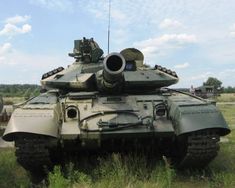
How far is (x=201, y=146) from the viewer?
906 cm

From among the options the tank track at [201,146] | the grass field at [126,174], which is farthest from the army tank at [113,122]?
the grass field at [126,174]

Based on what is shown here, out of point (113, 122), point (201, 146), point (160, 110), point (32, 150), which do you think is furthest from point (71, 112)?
point (201, 146)

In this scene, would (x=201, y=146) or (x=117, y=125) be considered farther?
(x=117, y=125)

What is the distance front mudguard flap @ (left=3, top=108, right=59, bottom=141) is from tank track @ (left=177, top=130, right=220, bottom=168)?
229 cm

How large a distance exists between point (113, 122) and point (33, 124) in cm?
140

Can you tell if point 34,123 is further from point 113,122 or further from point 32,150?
point 113,122

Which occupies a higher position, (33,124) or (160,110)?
(160,110)

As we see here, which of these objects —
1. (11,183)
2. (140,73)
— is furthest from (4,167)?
(140,73)

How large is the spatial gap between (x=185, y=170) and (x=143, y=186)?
258 cm

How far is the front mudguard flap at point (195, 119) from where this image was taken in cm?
901

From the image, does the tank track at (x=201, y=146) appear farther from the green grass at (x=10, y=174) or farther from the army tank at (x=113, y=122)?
the green grass at (x=10, y=174)

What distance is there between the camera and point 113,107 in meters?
9.73

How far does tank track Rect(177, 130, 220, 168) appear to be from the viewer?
9047 mm

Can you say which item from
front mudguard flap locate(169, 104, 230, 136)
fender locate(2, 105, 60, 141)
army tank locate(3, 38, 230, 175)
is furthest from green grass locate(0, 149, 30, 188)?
front mudguard flap locate(169, 104, 230, 136)
